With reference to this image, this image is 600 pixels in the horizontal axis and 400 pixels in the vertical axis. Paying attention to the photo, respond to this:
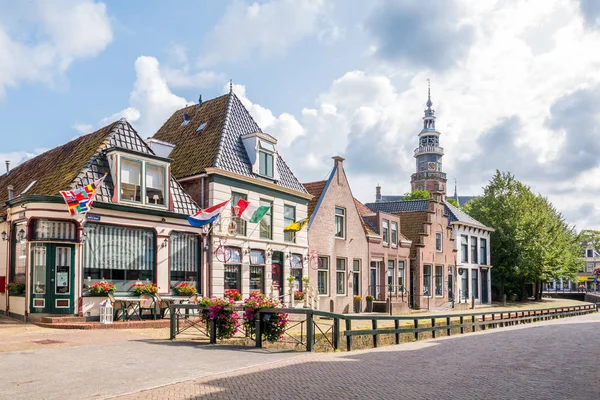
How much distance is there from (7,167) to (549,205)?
160ft

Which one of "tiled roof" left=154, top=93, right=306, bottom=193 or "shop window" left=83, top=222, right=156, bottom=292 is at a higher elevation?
"tiled roof" left=154, top=93, right=306, bottom=193

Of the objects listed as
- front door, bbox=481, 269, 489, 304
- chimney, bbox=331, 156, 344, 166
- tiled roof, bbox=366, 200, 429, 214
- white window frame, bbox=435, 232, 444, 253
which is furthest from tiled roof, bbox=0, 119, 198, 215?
front door, bbox=481, 269, 489, 304

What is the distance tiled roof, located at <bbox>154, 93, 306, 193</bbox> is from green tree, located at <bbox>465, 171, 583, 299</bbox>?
87.9ft

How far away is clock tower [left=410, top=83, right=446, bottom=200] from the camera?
112 m

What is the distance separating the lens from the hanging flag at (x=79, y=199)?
18.3 meters

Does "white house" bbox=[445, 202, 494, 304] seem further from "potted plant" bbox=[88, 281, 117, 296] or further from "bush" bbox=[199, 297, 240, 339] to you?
"bush" bbox=[199, 297, 240, 339]

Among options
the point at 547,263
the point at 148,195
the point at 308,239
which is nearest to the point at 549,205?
the point at 547,263

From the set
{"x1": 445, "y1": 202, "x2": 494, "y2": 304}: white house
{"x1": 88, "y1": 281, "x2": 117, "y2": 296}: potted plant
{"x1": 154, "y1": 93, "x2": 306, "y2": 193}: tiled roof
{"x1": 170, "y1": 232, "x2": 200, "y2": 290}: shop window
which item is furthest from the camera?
{"x1": 445, "y1": 202, "x2": 494, "y2": 304}: white house

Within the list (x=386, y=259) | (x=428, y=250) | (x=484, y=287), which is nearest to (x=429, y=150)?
(x=484, y=287)

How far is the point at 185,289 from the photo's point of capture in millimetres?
22141

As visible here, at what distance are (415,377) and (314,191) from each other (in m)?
20.9

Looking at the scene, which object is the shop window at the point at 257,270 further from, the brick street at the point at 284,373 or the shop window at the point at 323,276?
the brick street at the point at 284,373

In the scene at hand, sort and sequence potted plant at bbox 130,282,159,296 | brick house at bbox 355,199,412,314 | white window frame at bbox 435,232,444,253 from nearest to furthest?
potted plant at bbox 130,282,159,296 → brick house at bbox 355,199,412,314 → white window frame at bbox 435,232,444,253

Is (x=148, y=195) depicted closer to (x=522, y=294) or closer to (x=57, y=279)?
(x=57, y=279)
